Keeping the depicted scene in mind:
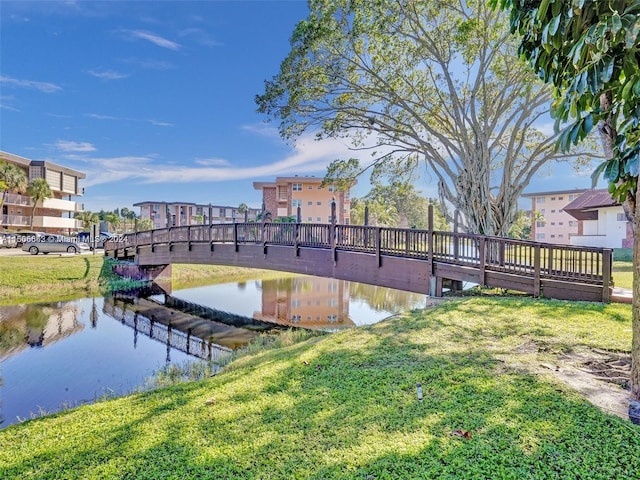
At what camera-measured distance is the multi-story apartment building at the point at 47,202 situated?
26875 mm

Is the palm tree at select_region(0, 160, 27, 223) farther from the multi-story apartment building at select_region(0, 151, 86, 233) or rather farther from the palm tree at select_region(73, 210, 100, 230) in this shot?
the palm tree at select_region(73, 210, 100, 230)

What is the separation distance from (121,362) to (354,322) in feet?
24.6

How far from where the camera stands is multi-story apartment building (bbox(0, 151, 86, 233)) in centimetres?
2688

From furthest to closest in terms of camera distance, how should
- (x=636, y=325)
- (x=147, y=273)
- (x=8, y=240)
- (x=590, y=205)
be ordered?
(x=8, y=240) < (x=590, y=205) < (x=147, y=273) < (x=636, y=325)

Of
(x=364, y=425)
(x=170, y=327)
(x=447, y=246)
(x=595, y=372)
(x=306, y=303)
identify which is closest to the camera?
(x=364, y=425)

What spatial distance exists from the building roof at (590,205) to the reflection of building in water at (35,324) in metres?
29.7

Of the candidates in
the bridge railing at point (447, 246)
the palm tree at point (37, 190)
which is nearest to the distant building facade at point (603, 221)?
the bridge railing at point (447, 246)

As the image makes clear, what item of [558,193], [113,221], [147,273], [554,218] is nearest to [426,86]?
[147,273]

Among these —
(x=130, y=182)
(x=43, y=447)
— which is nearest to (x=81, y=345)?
(x=43, y=447)

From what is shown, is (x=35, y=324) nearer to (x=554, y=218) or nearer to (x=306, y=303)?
(x=306, y=303)

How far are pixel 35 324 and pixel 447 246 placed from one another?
1401cm

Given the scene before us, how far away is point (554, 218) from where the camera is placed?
114 ft

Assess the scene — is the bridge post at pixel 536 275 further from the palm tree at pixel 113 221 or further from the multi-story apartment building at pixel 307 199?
the palm tree at pixel 113 221

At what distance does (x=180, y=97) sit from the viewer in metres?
20.1
